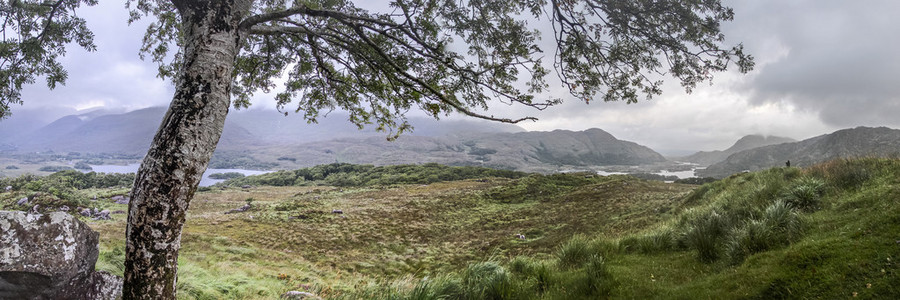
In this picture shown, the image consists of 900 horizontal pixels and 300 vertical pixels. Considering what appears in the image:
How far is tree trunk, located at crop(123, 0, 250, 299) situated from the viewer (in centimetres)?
323

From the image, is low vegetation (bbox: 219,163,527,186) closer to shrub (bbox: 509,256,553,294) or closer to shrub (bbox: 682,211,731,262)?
shrub (bbox: 509,256,553,294)

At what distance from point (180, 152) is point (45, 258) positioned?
2378 millimetres

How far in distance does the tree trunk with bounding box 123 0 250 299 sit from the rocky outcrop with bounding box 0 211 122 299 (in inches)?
65.8

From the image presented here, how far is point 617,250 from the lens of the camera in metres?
7.62

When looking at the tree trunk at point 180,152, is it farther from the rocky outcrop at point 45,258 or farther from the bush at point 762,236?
the bush at point 762,236

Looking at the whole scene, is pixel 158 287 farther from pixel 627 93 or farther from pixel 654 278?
pixel 627 93

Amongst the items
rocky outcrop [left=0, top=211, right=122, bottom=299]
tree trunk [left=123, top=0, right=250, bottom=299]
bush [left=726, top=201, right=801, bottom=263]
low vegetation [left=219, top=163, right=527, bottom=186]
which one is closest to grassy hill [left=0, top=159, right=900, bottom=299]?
bush [left=726, top=201, right=801, bottom=263]

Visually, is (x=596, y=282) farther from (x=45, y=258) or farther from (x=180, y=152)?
(x=45, y=258)

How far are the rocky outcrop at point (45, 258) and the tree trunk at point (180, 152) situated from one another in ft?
5.48

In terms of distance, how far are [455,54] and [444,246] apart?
12.4m

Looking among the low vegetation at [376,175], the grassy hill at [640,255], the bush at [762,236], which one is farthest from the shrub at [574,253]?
the low vegetation at [376,175]

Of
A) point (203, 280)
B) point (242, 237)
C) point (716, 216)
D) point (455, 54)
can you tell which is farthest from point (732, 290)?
point (242, 237)

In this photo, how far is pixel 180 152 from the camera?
336 centimetres

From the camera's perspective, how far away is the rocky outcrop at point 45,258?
12.2 ft
